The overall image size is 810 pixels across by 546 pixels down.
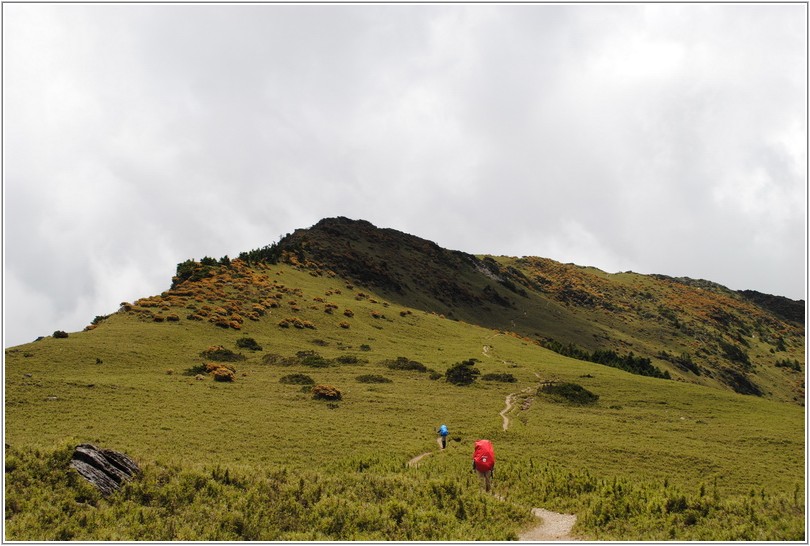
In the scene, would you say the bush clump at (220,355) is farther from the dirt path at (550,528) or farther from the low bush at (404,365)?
the dirt path at (550,528)

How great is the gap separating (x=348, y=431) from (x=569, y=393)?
83.9 feet

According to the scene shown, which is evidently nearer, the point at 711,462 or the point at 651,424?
the point at 711,462

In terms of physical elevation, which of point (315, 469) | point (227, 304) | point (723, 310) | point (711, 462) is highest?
point (723, 310)

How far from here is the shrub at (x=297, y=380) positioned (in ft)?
154

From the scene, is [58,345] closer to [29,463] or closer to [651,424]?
[29,463]

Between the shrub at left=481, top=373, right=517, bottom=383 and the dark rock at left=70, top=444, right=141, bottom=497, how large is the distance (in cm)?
4051

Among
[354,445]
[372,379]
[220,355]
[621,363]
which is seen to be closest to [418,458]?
[354,445]

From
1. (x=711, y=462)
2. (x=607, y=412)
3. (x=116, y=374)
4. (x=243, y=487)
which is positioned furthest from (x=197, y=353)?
(x=711, y=462)

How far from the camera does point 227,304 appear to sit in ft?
239

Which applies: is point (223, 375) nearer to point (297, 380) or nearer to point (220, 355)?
point (297, 380)

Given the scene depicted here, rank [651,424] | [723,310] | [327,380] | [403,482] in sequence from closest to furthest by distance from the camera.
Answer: [403,482] < [651,424] < [327,380] < [723,310]

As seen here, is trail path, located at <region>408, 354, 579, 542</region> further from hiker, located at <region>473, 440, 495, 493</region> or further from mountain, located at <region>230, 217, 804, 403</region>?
mountain, located at <region>230, 217, 804, 403</region>

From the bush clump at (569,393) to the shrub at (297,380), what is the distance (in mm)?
23216

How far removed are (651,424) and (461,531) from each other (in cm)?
2933
